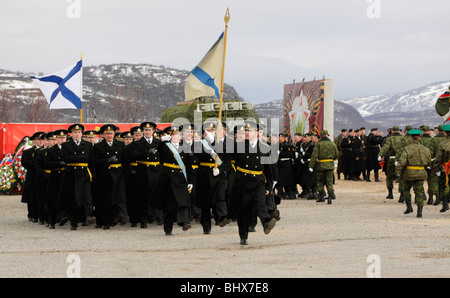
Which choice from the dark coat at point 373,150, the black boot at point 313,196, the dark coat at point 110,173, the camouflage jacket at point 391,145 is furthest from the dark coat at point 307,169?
the dark coat at point 373,150

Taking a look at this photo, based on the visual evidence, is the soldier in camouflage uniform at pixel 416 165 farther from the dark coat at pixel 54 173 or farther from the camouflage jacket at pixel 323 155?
the dark coat at pixel 54 173

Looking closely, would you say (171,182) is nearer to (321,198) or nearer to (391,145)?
(321,198)


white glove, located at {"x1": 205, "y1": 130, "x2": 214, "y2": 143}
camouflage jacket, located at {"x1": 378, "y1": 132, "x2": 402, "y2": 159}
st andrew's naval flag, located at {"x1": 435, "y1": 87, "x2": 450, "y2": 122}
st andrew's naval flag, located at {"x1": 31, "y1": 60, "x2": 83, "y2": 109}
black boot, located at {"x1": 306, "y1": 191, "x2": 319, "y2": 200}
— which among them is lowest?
black boot, located at {"x1": 306, "y1": 191, "x2": 319, "y2": 200}

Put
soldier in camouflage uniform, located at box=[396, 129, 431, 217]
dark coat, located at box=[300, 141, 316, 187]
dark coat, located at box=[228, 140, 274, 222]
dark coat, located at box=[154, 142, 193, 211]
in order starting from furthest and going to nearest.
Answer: dark coat, located at box=[300, 141, 316, 187]
soldier in camouflage uniform, located at box=[396, 129, 431, 217]
dark coat, located at box=[154, 142, 193, 211]
dark coat, located at box=[228, 140, 274, 222]

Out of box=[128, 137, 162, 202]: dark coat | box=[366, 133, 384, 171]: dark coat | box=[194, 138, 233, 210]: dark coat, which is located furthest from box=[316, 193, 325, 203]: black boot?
box=[366, 133, 384, 171]: dark coat

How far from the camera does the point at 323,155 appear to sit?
63.7 ft

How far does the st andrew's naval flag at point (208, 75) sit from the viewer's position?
1396cm

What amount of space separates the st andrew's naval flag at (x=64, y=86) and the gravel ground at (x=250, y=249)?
8496 mm

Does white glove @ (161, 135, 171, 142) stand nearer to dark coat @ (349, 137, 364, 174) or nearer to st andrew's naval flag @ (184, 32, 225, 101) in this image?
st andrew's naval flag @ (184, 32, 225, 101)

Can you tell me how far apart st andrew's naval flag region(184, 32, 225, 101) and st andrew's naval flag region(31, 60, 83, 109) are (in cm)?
1074

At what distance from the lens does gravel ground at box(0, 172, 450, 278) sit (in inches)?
335

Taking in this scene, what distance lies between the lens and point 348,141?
3000 centimetres

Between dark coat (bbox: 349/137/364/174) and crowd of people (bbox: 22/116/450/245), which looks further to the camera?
dark coat (bbox: 349/137/364/174)

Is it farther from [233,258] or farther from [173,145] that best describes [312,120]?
[233,258]
